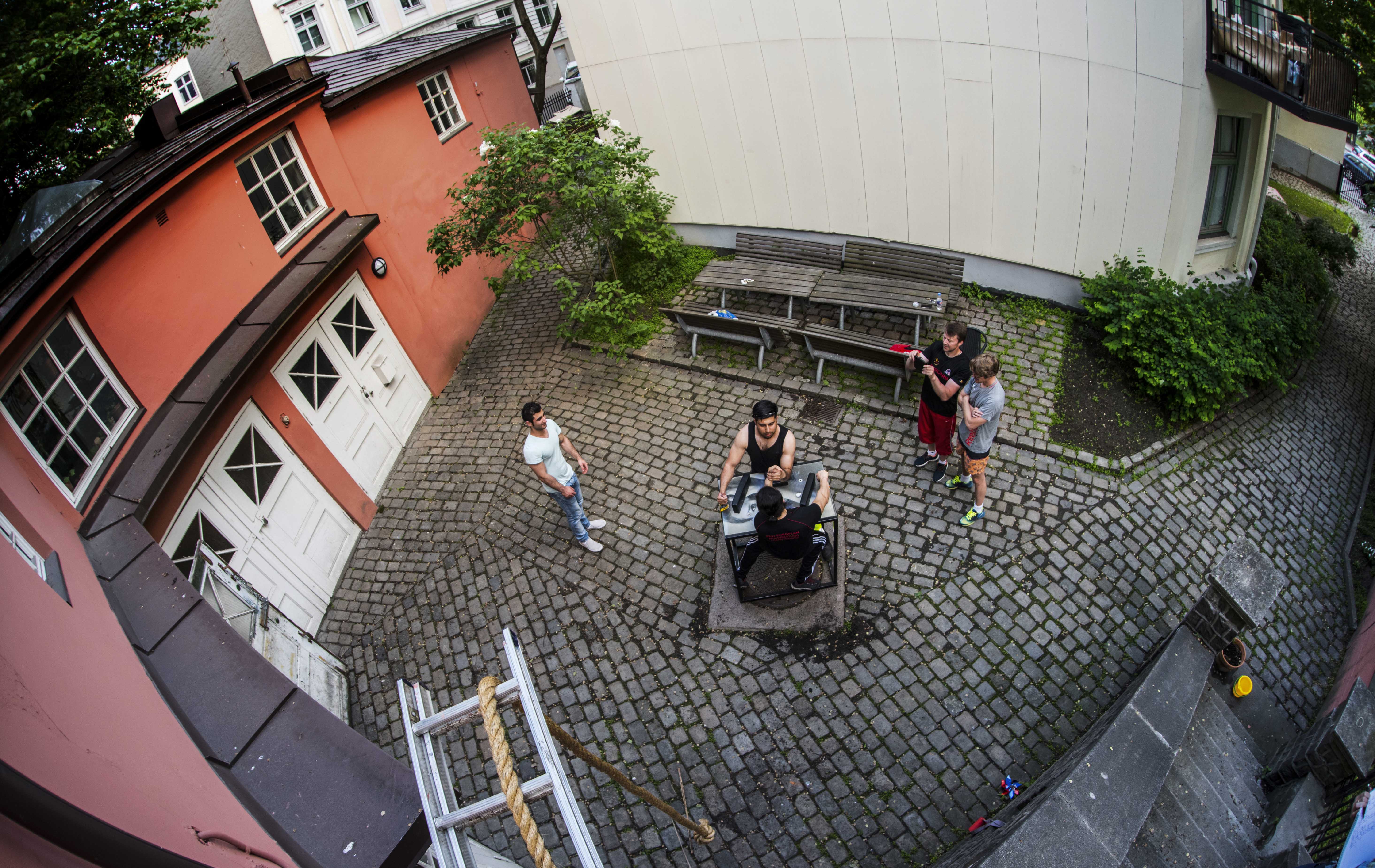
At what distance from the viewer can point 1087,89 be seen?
24.0 feet

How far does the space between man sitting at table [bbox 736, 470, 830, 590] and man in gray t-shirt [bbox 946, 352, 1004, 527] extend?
1.39 meters

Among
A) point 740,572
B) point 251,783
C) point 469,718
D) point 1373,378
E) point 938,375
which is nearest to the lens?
point 469,718

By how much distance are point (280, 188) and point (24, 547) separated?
5.30 m

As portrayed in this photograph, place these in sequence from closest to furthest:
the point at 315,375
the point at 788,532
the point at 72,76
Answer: the point at 788,532 → the point at 315,375 → the point at 72,76

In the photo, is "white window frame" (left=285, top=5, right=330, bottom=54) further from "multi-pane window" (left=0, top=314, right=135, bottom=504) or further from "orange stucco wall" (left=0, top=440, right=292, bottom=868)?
"orange stucco wall" (left=0, top=440, right=292, bottom=868)

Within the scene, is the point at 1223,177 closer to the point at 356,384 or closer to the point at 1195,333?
the point at 1195,333

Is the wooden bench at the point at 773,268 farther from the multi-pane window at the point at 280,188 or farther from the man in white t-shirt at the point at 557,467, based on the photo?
the multi-pane window at the point at 280,188

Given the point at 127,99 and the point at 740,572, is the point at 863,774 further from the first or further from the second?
the point at 127,99

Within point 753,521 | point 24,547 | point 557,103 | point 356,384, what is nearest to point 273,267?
point 356,384

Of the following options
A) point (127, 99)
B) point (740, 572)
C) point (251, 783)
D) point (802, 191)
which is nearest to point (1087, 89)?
point (802, 191)

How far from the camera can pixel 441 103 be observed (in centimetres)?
1063

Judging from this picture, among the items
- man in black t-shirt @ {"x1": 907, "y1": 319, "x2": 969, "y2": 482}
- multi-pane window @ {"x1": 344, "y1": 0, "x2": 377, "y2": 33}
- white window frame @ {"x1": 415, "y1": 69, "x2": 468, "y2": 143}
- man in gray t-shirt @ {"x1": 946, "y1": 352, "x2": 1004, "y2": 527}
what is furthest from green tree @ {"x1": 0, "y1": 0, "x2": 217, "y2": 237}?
multi-pane window @ {"x1": 344, "y1": 0, "x2": 377, "y2": 33}

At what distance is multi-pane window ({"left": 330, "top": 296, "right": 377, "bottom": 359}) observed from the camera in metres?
7.92

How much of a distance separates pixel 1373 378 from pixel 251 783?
12476mm
